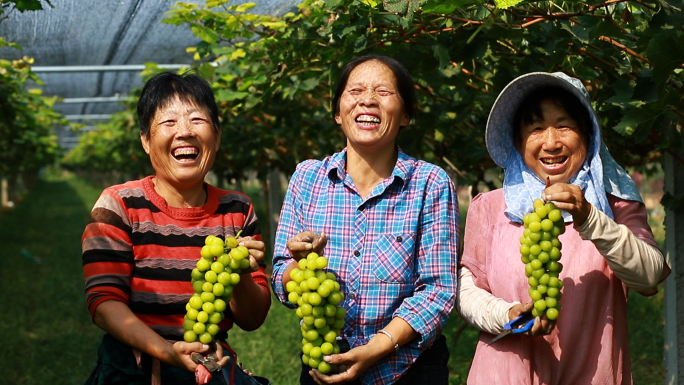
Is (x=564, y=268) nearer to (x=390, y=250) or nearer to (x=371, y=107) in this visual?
(x=390, y=250)

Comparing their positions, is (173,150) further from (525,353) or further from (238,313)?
(525,353)

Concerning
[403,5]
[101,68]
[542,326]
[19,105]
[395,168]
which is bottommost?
[542,326]

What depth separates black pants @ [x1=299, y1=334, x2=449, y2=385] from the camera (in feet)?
7.12

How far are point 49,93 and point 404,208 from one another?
810 centimetres

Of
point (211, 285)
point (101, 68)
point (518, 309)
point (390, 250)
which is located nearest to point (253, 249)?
point (211, 285)

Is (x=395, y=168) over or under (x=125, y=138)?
under

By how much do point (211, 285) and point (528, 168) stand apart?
3.34ft

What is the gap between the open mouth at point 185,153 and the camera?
7.11 ft

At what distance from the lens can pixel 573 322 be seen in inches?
82.8

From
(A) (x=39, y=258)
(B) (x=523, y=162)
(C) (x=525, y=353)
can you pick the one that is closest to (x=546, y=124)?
(B) (x=523, y=162)

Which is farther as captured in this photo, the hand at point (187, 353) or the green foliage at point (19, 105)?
the green foliage at point (19, 105)

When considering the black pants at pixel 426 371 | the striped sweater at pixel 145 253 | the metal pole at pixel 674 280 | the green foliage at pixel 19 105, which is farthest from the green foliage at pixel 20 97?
the metal pole at pixel 674 280

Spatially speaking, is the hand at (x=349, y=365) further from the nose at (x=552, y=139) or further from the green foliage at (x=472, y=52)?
the green foliage at (x=472, y=52)

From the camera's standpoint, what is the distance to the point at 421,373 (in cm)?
219
